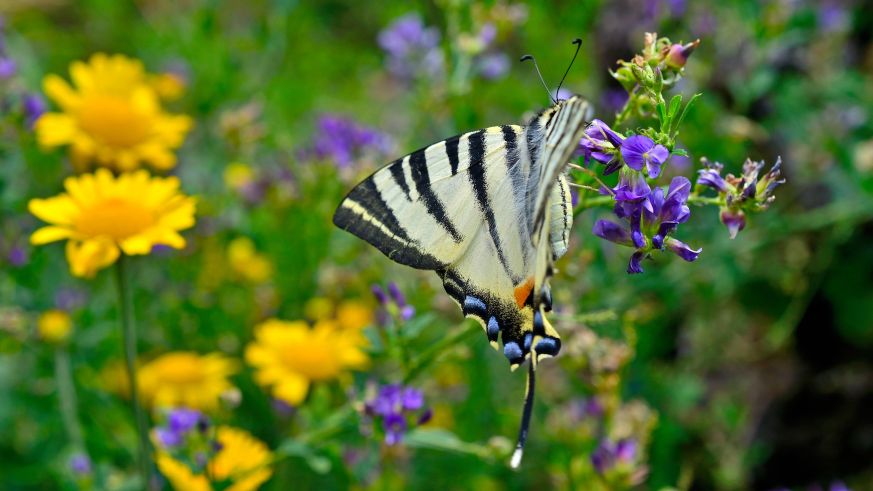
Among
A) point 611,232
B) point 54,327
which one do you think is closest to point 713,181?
point 611,232

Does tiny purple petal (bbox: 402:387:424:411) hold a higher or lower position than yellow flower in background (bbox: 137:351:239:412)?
higher

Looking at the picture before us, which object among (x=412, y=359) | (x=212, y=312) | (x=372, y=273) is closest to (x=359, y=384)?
(x=412, y=359)

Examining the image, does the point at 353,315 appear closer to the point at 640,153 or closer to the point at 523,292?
the point at 523,292

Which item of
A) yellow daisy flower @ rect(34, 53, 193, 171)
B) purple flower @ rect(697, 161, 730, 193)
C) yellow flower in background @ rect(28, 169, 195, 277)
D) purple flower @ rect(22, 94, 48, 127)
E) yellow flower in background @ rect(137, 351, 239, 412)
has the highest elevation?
purple flower @ rect(22, 94, 48, 127)

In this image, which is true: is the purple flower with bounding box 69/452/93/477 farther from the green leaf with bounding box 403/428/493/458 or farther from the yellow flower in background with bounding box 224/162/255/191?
the yellow flower in background with bounding box 224/162/255/191

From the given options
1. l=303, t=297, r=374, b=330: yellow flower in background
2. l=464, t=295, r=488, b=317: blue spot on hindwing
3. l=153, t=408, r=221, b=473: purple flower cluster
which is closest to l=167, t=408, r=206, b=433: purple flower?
l=153, t=408, r=221, b=473: purple flower cluster

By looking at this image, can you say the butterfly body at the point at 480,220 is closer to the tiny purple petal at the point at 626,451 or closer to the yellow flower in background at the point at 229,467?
the tiny purple petal at the point at 626,451
